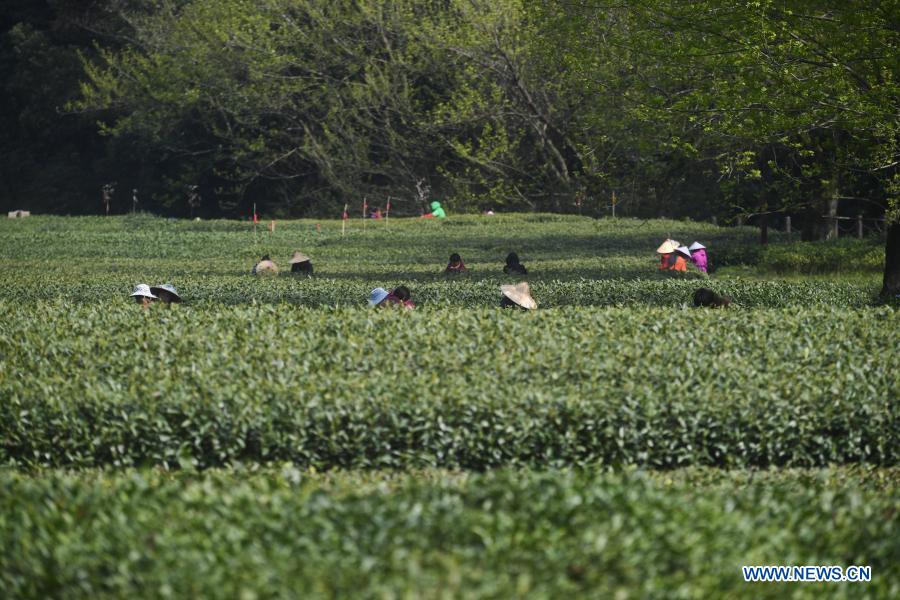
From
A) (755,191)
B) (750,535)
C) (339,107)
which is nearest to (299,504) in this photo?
(750,535)

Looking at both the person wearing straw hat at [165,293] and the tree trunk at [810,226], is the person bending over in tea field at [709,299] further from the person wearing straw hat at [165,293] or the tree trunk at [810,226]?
the tree trunk at [810,226]

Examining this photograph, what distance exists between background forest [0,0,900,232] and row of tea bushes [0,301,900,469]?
1852cm

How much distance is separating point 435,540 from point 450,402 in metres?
3.80

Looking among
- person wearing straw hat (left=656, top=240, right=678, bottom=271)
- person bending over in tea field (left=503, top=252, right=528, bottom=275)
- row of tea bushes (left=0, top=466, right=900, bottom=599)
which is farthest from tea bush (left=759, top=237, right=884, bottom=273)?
row of tea bushes (left=0, top=466, right=900, bottom=599)

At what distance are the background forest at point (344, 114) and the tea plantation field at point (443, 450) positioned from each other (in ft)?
59.4

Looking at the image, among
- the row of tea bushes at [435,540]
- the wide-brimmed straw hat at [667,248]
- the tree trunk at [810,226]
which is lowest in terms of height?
the row of tea bushes at [435,540]

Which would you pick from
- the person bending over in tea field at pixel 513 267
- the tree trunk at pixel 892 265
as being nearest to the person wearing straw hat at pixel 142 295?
the person bending over in tea field at pixel 513 267

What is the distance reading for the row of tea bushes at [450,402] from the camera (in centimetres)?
941

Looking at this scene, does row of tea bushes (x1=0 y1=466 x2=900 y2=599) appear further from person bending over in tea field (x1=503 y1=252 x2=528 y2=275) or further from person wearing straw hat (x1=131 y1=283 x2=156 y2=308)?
person bending over in tea field (x1=503 y1=252 x2=528 y2=275)

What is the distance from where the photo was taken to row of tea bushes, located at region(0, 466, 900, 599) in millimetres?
5383

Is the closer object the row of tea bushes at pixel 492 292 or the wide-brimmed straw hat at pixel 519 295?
the wide-brimmed straw hat at pixel 519 295

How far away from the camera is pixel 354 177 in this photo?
188 ft

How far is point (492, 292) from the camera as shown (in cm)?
1864

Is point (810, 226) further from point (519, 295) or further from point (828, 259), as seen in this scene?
point (519, 295)
